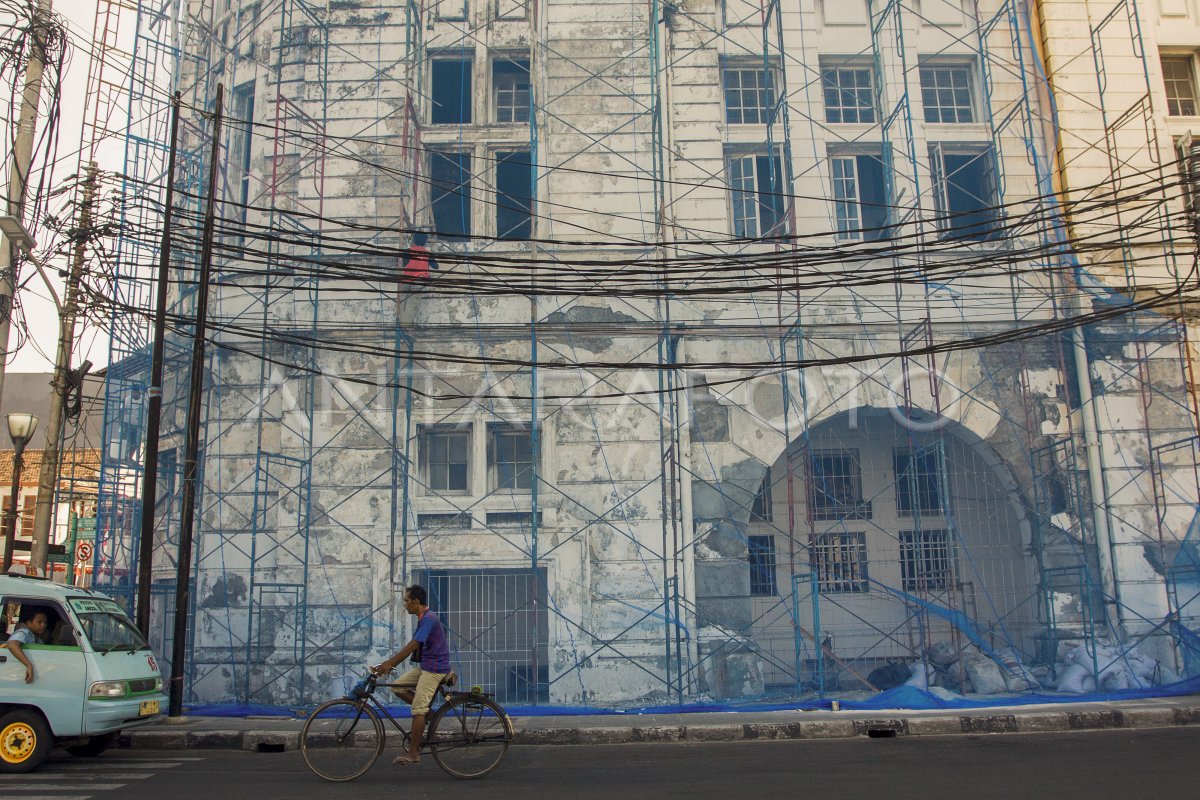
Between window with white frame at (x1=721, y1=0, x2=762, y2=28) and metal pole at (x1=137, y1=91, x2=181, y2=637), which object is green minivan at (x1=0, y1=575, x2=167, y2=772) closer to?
metal pole at (x1=137, y1=91, x2=181, y2=637)

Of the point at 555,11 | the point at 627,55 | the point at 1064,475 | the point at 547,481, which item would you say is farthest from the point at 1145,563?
the point at 555,11

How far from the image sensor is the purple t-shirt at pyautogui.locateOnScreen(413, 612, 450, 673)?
865 centimetres

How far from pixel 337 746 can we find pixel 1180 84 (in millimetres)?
18170

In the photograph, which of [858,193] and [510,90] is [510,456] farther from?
[858,193]

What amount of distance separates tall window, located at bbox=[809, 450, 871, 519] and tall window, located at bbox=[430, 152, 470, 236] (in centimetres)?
741

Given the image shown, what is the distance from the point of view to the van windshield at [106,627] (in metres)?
10.1

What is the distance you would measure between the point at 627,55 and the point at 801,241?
438cm

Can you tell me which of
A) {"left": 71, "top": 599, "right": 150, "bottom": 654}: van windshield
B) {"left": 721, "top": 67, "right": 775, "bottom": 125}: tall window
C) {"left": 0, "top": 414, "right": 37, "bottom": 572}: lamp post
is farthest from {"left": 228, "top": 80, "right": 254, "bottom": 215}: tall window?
{"left": 721, "top": 67, "right": 775, "bottom": 125}: tall window

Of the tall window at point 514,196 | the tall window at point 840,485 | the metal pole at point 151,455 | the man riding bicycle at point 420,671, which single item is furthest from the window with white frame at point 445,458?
the man riding bicycle at point 420,671

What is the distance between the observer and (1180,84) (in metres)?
17.8

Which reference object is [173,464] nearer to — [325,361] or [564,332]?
[325,361]

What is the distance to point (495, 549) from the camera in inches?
594

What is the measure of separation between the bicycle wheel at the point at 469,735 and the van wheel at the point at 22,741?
156 inches

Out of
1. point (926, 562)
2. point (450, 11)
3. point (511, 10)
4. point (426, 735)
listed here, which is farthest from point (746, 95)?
point (426, 735)
